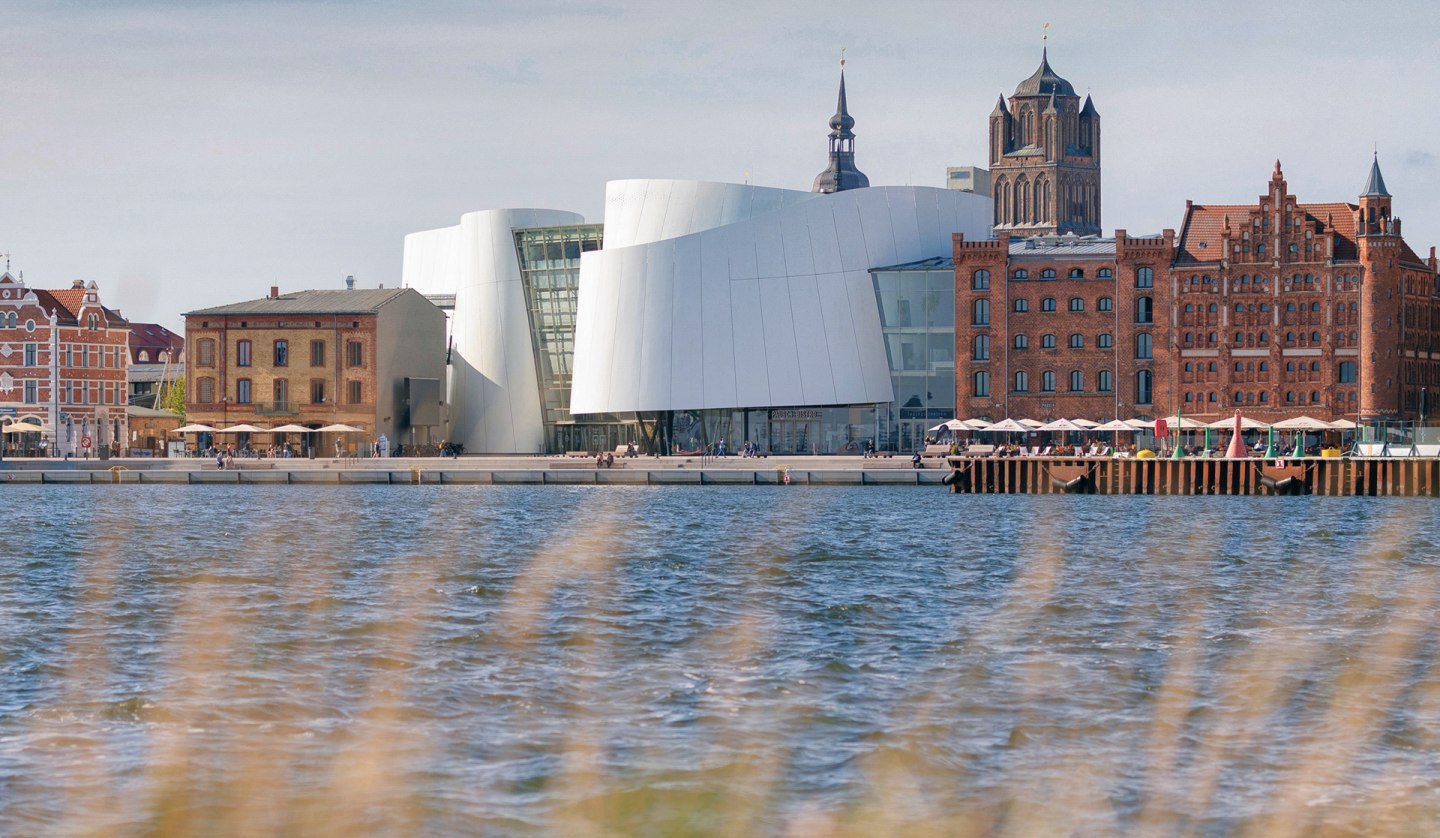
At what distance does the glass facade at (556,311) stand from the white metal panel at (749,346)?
1278 centimetres

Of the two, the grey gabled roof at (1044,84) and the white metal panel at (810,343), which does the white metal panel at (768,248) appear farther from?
the grey gabled roof at (1044,84)

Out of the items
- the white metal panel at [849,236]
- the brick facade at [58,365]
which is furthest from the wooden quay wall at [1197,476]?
the brick facade at [58,365]

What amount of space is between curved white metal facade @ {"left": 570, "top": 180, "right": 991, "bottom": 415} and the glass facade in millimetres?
6964

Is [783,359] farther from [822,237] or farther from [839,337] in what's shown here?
[822,237]

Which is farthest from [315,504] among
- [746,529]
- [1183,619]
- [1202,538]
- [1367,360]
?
[1367,360]

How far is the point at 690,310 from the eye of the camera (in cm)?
10838

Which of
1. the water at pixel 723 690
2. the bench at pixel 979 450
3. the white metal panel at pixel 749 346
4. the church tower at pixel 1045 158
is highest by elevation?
the church tower at pixel 1045 158

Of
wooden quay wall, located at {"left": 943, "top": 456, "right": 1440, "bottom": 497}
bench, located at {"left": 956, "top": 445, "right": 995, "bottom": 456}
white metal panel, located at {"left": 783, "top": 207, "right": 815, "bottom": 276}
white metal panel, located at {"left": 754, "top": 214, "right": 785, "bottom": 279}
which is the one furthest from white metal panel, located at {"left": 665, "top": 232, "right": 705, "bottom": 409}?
wooden quay wall, located at {"left": 943, "top": 456, "right": 1440, "bottom": 497}

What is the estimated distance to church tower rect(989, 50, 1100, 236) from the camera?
16850 centimetres

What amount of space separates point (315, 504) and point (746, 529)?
935 inches

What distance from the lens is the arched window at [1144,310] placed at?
106 m

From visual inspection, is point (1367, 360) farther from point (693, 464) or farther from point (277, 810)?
point (277, 810)

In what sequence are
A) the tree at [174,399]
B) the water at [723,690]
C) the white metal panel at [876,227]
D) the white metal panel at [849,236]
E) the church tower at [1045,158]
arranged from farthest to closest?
the church tower at [1045,158] < the tree at [174,399] < the white metal panel at [876,227] < the white metal panel at [849,236] < the water at [723,690]

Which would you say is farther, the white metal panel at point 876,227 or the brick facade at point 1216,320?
the white metal panel at point 876,227
